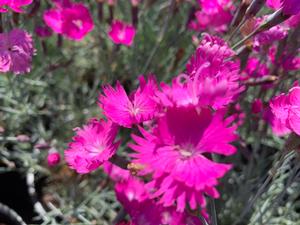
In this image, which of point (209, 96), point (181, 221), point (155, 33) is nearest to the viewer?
point (209, 96)

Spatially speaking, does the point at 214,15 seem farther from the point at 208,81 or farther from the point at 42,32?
the point at 208,81

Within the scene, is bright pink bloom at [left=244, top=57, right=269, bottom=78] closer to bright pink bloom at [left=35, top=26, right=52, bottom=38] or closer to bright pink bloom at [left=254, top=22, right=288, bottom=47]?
bright pink bloom at [left=254, top=22, right=288, bottom=47]

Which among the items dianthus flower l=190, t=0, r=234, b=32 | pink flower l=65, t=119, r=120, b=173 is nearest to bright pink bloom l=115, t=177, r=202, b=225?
pink flower l=65, t=119, r=120, b=173

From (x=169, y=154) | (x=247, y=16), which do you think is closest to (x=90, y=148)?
(x=169, y=154)

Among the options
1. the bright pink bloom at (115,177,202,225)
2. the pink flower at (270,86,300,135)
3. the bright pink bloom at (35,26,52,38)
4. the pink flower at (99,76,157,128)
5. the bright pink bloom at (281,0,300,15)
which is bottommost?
the bright pink bloom at (115,177,202,225)

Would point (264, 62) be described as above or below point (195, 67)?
below

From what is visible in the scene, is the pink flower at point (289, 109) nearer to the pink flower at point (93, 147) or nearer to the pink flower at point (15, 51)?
the pink flower at point (93, 147)

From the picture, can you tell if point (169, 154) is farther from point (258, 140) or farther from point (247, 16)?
point (258, 140)
